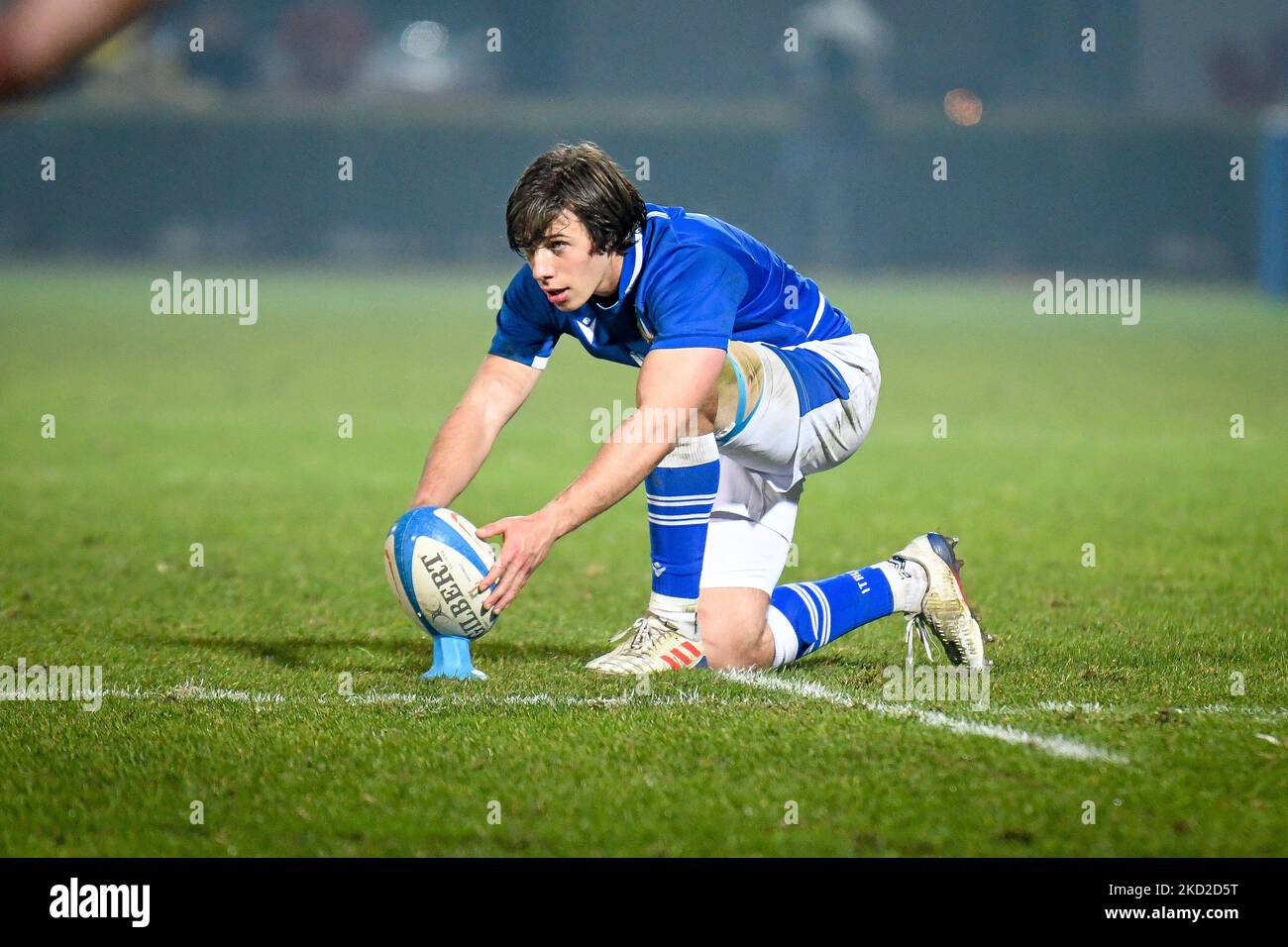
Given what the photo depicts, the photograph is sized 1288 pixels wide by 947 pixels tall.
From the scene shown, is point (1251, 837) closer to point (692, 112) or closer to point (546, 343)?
point (546, 343)

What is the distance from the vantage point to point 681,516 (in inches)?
203

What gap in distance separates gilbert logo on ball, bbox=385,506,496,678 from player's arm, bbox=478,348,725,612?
0.12 meters

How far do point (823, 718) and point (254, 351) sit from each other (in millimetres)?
14742

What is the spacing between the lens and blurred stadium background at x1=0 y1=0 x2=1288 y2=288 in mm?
35375

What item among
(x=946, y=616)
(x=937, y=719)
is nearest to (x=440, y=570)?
(x=937, y=719)

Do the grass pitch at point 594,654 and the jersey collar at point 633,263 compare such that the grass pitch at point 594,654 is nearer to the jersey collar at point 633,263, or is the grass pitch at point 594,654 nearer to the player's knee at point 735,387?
the player's knee at point 735,387

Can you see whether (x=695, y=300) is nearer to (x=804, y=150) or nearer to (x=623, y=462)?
(x=623, y=462)

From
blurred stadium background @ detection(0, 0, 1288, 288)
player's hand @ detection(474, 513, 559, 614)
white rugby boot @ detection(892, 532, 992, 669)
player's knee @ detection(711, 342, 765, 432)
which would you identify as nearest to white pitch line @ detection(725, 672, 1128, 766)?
white rugby boot @ detection(892, 532, 992, 669)

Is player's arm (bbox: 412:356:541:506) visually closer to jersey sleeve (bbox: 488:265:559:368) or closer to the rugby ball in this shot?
jersey sleeve (bbox: 488:265:559:368)

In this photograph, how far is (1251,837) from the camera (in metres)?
3.57

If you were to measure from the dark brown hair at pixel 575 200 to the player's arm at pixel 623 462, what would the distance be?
1.30 feet

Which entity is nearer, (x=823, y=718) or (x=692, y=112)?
(x=823, y=718)
